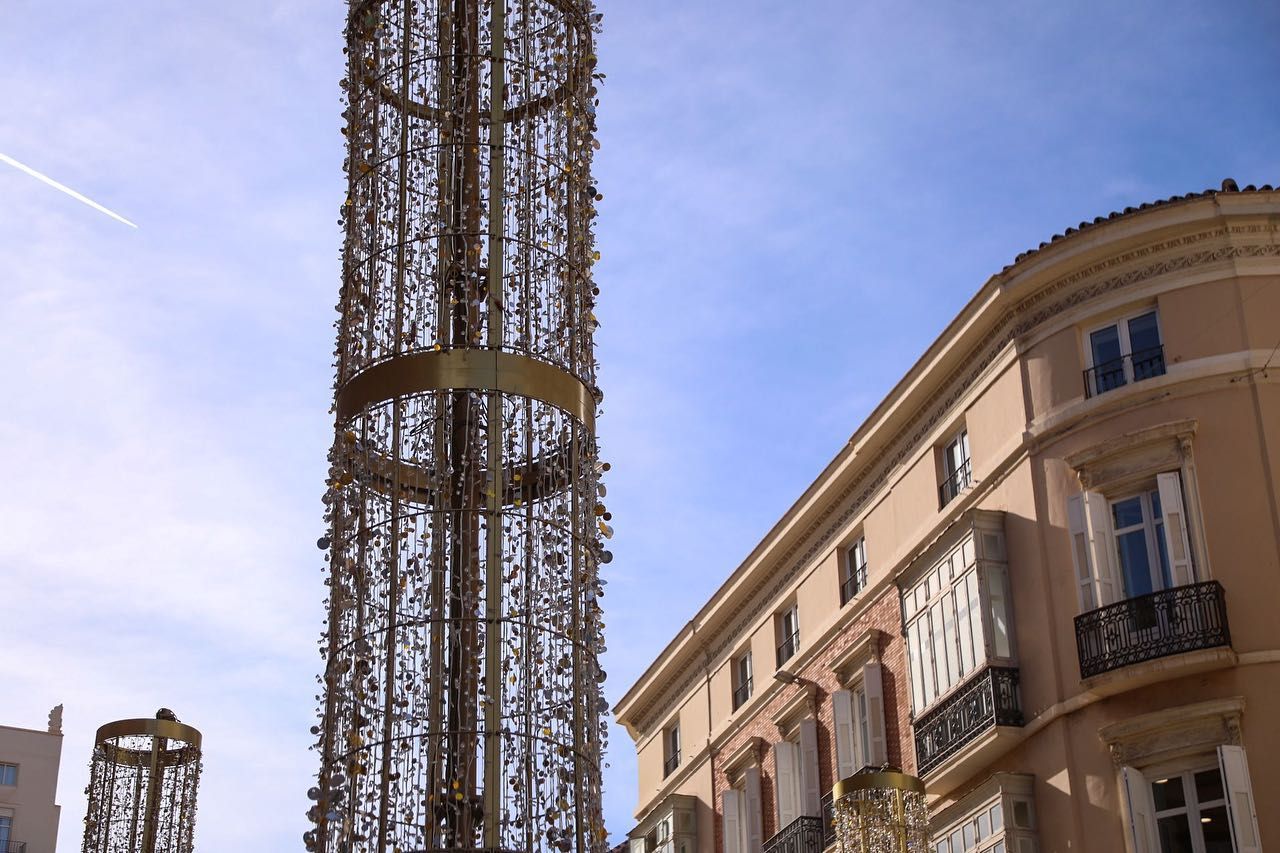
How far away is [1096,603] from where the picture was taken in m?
17.9

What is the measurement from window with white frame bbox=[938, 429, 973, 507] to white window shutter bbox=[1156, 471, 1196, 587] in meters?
3.28

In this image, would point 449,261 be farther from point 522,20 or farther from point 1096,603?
point 1096,603

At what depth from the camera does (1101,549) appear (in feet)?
59.5

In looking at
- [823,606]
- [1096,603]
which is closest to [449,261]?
[1096,603]

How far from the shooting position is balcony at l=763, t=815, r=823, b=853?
2234 centimetres

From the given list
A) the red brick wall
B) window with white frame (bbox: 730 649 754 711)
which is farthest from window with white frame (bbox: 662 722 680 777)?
window with white frame (bbox: 730 649 754 711)

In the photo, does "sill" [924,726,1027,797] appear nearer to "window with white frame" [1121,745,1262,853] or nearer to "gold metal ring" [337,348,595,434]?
"window with white frame" [1121,745,1262,853]

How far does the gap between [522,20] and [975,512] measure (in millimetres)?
11525

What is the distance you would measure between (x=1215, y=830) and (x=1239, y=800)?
49 centimetres

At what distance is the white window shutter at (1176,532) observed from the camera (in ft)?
57.4

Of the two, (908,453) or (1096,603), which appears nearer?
(1096,603)

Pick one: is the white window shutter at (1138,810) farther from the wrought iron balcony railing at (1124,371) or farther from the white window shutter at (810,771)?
the white window shutter at (810,771)

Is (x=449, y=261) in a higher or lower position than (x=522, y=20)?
lower

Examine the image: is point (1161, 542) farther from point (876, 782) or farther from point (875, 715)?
point (875, 715)
